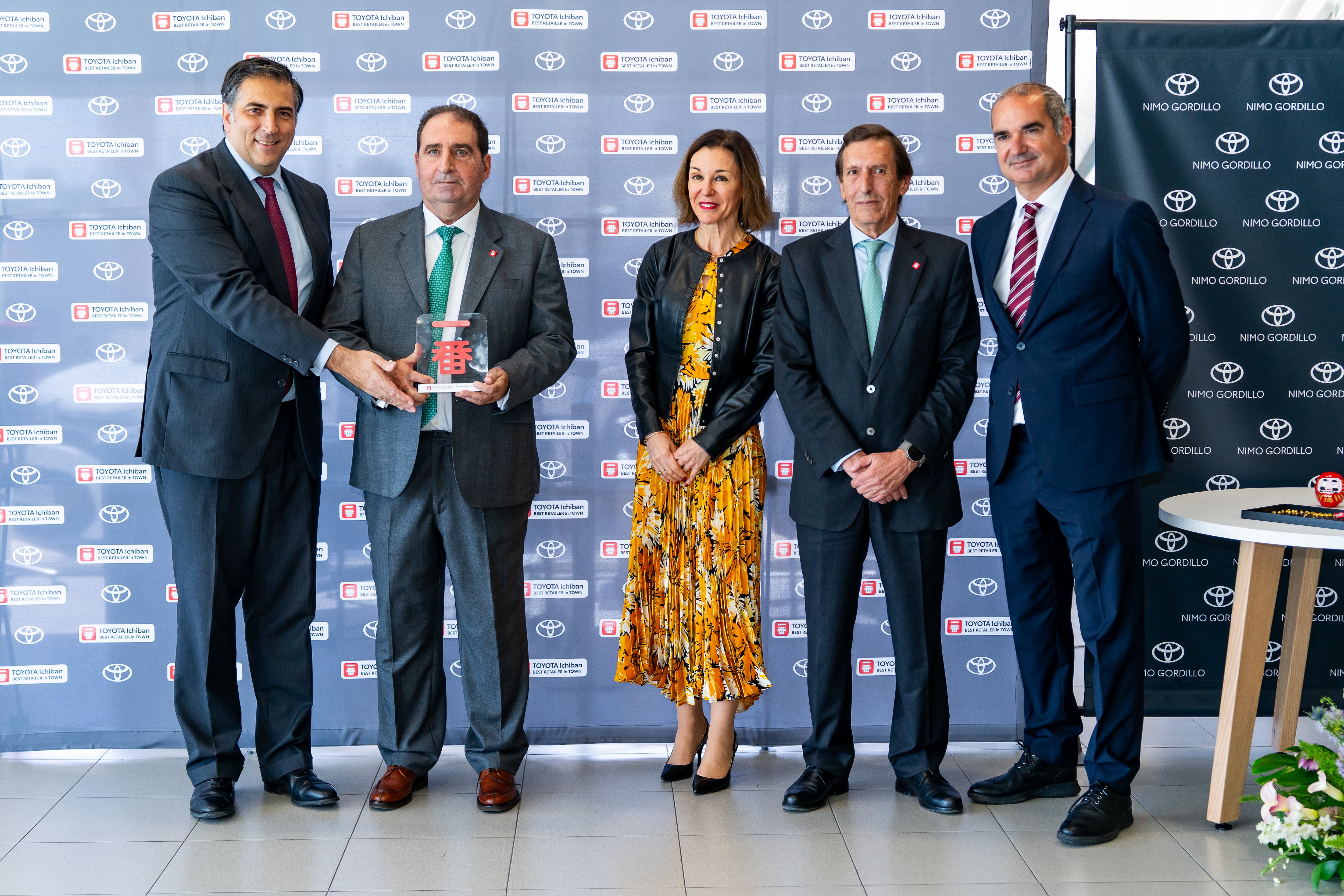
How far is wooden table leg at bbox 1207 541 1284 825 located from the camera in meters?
2.86

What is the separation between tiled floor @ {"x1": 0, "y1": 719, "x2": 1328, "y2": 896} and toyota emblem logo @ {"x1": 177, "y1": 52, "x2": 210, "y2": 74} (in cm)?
238

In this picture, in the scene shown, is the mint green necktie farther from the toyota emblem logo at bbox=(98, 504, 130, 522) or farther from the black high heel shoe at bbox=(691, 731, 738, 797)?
the toyota emblem logo at bbox=(98, 504, 130, 522)

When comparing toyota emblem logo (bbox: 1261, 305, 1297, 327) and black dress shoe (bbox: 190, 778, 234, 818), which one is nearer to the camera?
black dress shoe (bbox: 190, 778, 234, 818)

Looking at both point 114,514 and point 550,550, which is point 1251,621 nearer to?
point 550,550

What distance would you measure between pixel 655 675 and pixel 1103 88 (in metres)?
2.43

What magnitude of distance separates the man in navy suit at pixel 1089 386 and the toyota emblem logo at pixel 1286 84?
1.06 metres

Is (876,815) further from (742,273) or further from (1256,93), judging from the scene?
(1256,93)

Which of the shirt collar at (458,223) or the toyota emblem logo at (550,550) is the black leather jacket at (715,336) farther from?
the toyota emblem logo at (550,550)

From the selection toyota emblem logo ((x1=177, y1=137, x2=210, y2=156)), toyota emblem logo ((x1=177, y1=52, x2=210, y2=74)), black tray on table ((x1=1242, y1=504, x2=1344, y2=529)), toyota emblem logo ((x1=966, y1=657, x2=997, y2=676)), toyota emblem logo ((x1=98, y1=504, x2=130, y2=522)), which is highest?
toyota emblem logo ((x1=177, y1=52, x2=210, y2=74))

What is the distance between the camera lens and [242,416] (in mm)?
2953

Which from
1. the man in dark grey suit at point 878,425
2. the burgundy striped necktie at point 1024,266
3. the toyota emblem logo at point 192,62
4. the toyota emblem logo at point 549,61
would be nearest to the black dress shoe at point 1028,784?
the man in dark grey suit at point 878,425

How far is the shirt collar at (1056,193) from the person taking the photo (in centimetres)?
298

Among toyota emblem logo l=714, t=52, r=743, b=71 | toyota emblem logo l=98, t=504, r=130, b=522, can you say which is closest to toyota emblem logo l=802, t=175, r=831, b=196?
toyota emblem logo l=714, t=52, r=743, b=71

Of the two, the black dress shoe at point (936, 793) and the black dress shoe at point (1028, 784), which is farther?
the black dress shoe at point (1028, 784)
